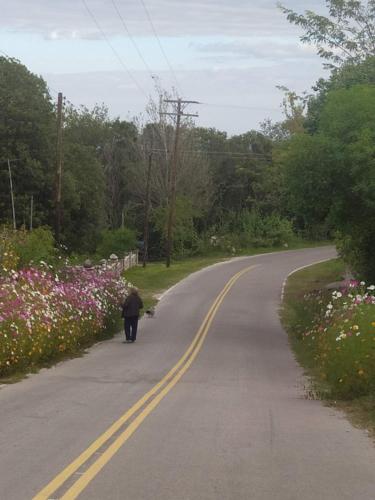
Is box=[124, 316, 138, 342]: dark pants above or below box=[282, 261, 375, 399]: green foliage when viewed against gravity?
below

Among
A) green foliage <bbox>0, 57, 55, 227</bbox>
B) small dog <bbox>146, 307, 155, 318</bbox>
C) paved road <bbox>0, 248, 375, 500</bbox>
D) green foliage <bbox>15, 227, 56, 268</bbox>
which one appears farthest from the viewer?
green foliage <bbox>0, 57, 55, 227</bbox>

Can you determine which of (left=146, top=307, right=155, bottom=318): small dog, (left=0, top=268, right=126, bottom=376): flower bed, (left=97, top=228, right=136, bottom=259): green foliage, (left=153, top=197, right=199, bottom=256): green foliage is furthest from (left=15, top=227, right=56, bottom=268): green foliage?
(left=153, top=197, right=199, bottom=256): green foliage

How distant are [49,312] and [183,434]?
32.9 ft

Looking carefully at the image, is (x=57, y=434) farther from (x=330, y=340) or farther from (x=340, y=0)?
(x=340, y=0)

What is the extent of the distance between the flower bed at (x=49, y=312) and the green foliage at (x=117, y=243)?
31.1 m

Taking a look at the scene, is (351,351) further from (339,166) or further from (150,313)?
(150,313)

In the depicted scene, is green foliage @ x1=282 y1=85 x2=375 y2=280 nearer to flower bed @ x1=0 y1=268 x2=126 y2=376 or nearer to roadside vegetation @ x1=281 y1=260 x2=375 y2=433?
roadside vegetation @ x1=281 y1=260 x2=375 y2=433

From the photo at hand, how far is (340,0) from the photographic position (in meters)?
33.6

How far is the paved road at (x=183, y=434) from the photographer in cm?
691

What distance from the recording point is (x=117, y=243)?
194ft

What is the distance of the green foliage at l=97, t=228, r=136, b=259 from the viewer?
58906mm

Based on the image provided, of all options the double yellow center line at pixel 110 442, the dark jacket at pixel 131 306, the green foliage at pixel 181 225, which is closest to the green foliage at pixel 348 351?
the double yellow center line at pixel 110 442

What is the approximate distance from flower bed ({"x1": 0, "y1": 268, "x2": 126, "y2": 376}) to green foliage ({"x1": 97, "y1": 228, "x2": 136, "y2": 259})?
3105 centimetres

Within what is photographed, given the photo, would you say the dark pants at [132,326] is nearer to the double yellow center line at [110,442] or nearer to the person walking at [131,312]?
the person walking at [131,312]
